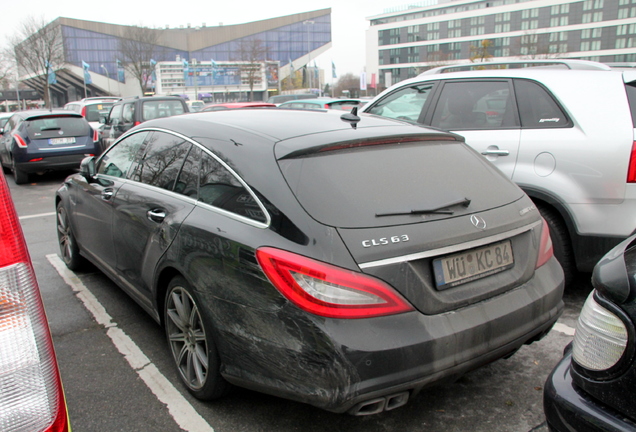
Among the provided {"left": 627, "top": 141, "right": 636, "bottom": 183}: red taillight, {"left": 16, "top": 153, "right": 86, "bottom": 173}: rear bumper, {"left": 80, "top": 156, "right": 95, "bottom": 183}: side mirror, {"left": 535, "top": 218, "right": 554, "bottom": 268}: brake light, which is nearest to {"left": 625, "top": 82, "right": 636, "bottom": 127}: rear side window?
{"left": 627, "top": 141, "right": 636, "bottom": 183}: red taillight

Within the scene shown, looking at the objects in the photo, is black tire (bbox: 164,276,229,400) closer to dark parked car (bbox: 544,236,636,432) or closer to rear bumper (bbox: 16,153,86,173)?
dark parked car (bbox: 544,236,636,432)

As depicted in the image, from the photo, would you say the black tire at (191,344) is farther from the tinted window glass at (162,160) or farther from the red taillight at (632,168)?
the red taillight at (632,168)

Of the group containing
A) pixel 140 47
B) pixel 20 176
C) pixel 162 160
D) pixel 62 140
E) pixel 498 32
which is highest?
pixel 498 32

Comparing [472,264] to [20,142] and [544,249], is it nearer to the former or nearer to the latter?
[544,249]

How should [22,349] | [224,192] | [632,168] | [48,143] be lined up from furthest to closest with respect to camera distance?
[48,143]
[632,168]
[224,192]
[22,349]

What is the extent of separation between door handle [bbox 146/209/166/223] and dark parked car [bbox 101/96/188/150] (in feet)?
33.3

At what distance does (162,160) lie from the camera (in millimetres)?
3477

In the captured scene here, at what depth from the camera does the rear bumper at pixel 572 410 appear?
5.17 feet

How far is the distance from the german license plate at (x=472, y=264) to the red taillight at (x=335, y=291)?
0.25m

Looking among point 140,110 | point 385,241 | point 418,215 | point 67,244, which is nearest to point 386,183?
point 418,215

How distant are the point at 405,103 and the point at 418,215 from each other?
133 inches

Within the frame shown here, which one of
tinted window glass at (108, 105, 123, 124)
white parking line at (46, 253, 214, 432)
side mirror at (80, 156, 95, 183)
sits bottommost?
white parking line at (46, 253, 214, 432)

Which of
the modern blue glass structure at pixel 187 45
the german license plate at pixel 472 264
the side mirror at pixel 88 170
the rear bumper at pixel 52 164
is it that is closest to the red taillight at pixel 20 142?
the rear bumper at pixel 52 164

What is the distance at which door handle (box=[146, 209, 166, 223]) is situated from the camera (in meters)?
3.12
